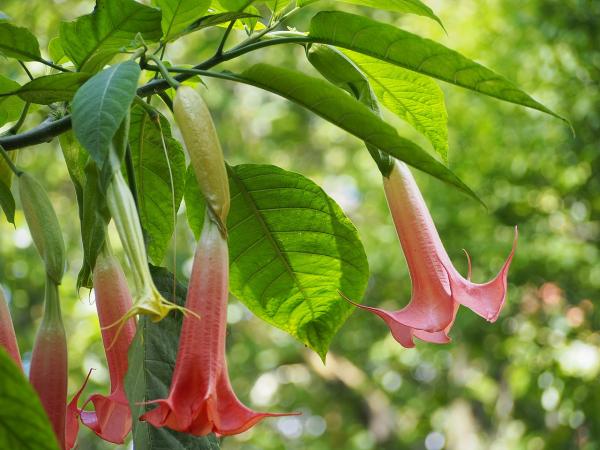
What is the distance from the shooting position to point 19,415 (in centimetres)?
39

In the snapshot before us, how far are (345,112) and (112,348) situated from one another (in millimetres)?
193

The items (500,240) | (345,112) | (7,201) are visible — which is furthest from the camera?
(500,240)

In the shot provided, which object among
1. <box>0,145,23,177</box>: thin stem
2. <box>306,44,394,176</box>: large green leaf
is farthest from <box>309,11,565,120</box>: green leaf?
<box>0,145,23,177</box>: thin stem

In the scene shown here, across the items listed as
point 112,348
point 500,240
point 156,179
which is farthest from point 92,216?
point 500,240

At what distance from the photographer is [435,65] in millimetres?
585

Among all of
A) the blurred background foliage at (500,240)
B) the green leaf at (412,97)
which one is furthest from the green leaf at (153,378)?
the blurred background foliage at (500,240)

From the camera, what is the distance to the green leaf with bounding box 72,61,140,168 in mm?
466

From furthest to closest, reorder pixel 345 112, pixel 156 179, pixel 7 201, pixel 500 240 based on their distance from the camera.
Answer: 1. pixel 500 240
2. pixel 156 179
3. pixel 7 201
4. pixel 345 112

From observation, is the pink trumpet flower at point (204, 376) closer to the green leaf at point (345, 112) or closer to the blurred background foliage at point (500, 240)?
the green leaf at point (345, 112)

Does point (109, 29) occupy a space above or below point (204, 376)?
above

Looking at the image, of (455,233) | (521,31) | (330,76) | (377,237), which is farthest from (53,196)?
(330,76)

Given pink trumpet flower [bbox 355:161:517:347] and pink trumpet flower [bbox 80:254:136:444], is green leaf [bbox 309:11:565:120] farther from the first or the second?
pink trumpet flower [bbox 80:254:136:444]

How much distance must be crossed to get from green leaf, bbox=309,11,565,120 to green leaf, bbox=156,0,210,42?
0.08m

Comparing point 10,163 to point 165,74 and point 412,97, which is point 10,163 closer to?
point 165,74
